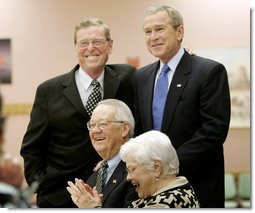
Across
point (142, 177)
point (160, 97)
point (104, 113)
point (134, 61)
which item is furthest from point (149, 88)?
point (142, 177)

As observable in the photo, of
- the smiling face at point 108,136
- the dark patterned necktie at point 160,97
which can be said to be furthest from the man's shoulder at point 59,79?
the dark patterned necktie at point 160,97

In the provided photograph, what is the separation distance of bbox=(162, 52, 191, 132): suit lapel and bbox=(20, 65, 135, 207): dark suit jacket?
0.31m

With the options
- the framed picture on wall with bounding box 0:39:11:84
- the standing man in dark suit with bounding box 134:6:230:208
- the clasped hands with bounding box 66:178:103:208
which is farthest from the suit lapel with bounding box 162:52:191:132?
the framed picture on wall with bounding box 0:39:11:84

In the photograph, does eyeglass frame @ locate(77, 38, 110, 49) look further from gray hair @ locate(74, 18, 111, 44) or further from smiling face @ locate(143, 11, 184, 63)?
smiling face @ locate(143, 11, 184, 63)

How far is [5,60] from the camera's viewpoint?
3.39 metres

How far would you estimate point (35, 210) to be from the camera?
3.03 metres

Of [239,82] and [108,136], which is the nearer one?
[108,136]

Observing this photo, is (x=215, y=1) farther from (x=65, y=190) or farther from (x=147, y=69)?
(x=65, y=190)

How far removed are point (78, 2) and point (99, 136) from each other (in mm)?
877

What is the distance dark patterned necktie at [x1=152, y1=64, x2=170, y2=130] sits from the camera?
10.6ft

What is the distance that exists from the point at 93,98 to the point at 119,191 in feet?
2.17

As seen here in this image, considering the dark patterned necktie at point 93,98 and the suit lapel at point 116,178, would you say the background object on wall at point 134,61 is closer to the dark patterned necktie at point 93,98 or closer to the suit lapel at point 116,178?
the dark patterned necktie at point 93,98

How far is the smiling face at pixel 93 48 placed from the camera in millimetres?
3361

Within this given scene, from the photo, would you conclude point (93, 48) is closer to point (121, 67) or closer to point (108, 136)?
point (121, 67)
